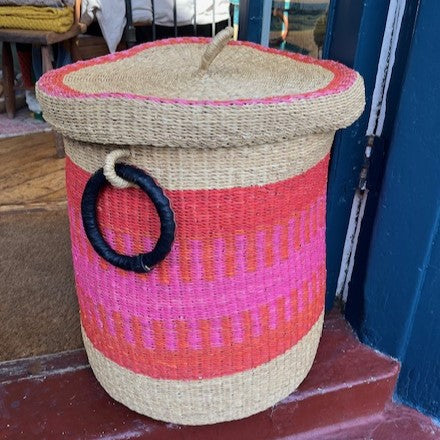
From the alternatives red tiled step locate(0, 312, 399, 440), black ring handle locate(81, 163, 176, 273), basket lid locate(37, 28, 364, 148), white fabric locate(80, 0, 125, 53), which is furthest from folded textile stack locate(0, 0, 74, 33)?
black ring handle locate(81, 163, 176, 273)

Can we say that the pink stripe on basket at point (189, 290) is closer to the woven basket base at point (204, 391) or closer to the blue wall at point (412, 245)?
the woven basket base at point (204, 391)

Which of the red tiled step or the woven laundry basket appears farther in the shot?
the red tiled step

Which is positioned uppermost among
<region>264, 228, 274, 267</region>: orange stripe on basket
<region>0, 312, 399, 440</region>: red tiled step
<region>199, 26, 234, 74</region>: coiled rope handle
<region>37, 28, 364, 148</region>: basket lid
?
<region>199, 26, 234, 74</region>: coiled rope handle

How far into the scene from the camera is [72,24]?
2.35 meters

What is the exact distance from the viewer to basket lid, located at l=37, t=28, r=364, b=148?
567 mm

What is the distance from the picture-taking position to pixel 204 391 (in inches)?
29.9

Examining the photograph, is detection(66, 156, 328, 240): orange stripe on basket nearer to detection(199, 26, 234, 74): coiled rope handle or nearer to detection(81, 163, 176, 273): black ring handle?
detection(81, 163, 176, 273): black ring handle

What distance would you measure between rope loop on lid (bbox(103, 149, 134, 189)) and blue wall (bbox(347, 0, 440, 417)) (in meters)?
0.45

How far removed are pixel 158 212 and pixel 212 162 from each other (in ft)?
0.28

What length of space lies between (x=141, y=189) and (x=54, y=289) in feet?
2.31

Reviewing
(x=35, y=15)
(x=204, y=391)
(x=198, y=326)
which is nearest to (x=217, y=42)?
(x=198, y=326)

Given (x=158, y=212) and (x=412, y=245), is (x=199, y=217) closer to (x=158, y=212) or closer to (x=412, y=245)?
(x=158, y=212)

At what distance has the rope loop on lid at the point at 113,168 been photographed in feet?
1.94

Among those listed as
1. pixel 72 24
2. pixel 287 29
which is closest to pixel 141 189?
pixel 287 29
